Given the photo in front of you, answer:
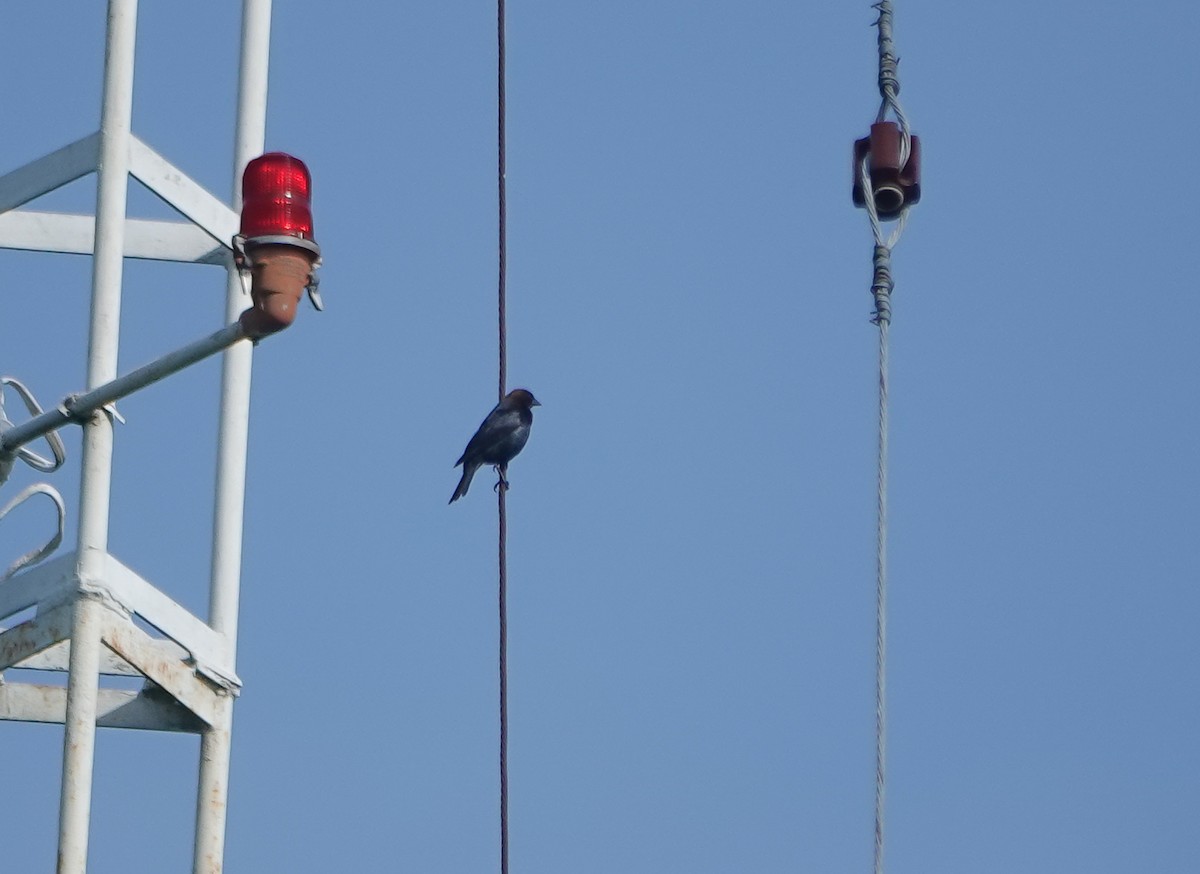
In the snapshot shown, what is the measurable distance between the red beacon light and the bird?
9.33m

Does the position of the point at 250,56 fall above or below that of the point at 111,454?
above

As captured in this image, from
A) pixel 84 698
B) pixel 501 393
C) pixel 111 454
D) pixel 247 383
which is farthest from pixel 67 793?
pixel 501 393

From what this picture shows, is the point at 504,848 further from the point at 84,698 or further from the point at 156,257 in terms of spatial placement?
the point at 156,257

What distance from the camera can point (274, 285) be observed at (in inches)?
285

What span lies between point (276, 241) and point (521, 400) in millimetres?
10371

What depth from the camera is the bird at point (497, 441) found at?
17.0m

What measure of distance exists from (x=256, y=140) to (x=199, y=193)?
439 millimetres

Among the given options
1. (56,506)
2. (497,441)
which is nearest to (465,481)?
(497,441)

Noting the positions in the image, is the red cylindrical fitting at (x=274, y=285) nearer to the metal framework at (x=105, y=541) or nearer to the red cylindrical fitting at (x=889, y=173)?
the metal framework at (x=105, y=541)

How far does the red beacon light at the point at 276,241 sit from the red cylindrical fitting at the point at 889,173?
2307 mm

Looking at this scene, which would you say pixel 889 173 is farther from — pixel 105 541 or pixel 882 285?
pixel 105 541

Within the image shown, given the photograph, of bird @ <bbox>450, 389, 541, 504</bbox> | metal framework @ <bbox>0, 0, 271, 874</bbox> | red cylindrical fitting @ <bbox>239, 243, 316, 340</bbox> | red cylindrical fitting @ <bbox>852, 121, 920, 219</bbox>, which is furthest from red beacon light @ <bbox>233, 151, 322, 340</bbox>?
bird @ <bbox>450, 389, 541, 504</bbox>

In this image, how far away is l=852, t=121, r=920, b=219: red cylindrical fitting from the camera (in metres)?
8.82

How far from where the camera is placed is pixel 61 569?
8.45 metres
